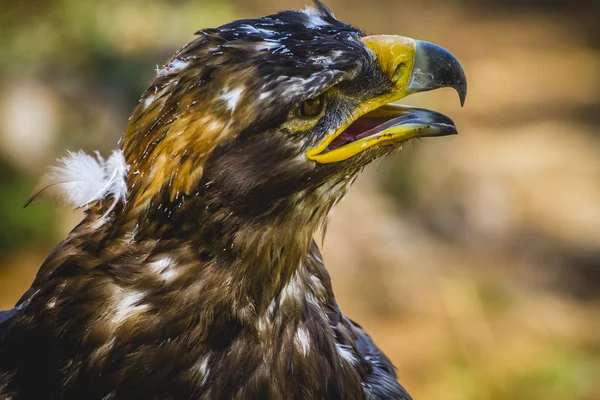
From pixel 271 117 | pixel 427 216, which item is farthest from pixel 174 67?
pixel 427 216

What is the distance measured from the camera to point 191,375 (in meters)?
2.53

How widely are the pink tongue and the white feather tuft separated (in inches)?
27.1

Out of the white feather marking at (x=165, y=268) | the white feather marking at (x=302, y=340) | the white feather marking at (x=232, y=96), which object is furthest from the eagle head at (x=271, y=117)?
the white feather marking at (x=302, y=340)

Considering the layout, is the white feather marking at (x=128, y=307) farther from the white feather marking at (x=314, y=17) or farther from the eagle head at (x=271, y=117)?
the white feather marking at (x=314, y=17)

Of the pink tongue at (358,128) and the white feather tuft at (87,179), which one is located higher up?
the pink tongue at (358,128)

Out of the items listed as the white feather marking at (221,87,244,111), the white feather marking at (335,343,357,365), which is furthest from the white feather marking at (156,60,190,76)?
the white feather marking at (335,343,357,365)

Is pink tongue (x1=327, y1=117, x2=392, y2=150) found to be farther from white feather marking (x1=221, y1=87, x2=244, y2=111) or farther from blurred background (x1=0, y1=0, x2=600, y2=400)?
blurred background (x1=0, y1=0, x2=600, y2=400)

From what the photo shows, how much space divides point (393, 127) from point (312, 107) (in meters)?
0.31

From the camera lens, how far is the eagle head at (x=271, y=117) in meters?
2.36

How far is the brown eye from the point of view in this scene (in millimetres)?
2387

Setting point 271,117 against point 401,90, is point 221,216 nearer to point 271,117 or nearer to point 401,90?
point 271,117

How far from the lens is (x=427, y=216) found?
9.02 meters

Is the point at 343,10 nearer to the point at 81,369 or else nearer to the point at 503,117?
the point at 503,117

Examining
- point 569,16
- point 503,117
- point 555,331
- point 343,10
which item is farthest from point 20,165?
point 569,16
